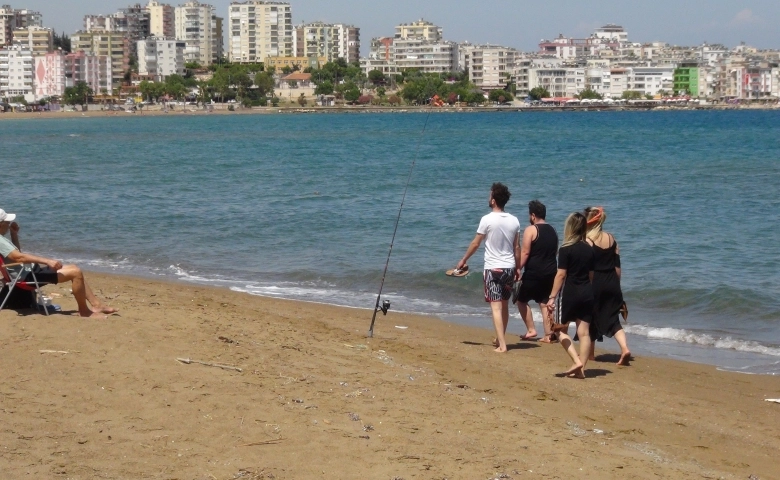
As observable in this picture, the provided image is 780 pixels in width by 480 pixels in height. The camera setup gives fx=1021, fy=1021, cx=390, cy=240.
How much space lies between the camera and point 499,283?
8.13 meters

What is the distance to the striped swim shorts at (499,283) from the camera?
809 centimetres

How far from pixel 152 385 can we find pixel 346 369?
1366 mm

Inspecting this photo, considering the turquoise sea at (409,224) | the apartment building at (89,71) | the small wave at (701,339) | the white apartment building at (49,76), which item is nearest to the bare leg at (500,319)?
the turquoise sea at (409,224)

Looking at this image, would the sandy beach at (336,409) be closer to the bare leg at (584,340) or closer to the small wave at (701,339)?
the bare leg at (584,340)

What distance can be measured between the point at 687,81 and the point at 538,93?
27.6 metres

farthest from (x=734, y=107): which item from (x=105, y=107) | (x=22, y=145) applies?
(x=22, y=145)

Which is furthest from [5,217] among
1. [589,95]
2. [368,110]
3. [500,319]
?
[589,95]

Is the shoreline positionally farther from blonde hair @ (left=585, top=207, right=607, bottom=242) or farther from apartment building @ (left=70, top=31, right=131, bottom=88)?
blonde hair @ (left=585, top=207, right=607, bottom=242)

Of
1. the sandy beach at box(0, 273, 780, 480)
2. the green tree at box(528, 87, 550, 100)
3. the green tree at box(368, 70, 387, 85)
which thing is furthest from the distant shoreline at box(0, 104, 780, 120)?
the sandy beach at box(0, 273, 780, 480)

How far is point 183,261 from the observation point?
14.8 metres

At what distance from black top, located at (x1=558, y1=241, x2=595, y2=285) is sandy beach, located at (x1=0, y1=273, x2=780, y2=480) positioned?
78 centimetres

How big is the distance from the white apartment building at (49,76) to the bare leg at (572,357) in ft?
494

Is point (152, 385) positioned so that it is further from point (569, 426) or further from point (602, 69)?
point (602, 69)

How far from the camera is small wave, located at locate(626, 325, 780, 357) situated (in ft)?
30.6
